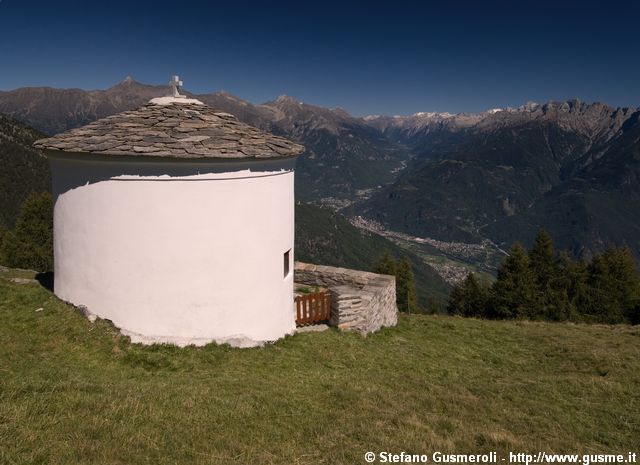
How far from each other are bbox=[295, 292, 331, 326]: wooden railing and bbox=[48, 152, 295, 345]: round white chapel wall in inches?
103

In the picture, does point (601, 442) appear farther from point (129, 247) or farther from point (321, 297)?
point (129, 247)

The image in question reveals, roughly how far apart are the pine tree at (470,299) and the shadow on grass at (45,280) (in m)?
39.5

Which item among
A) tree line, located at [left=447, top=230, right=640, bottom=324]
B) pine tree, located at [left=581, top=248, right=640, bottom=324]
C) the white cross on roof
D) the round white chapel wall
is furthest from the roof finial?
pine tree, located at [left=581, top=248, right=640, bottom=324]

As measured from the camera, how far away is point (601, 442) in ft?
26.4

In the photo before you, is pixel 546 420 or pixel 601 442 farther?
pixel 546 420

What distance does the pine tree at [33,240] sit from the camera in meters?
43.8

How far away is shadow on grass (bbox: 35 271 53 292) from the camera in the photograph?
14892mm

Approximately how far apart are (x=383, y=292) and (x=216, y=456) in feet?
37.4

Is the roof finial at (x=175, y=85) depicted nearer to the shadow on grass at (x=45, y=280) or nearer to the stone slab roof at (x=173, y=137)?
the stone slab roof at (x=173, y=137)

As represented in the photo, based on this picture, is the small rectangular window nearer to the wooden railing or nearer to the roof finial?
the wooden railing

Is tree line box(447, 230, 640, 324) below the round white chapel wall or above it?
below

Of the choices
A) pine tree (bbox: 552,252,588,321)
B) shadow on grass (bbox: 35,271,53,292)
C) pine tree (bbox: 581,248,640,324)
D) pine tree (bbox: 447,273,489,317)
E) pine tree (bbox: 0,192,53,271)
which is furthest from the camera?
pine tree (bbox: 447,273,489,317)

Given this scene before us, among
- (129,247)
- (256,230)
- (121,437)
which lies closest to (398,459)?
(121,437)

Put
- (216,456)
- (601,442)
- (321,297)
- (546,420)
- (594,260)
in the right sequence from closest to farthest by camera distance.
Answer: (216,456) → (601,442) → (546,420) → (321,297) → (594,260)
